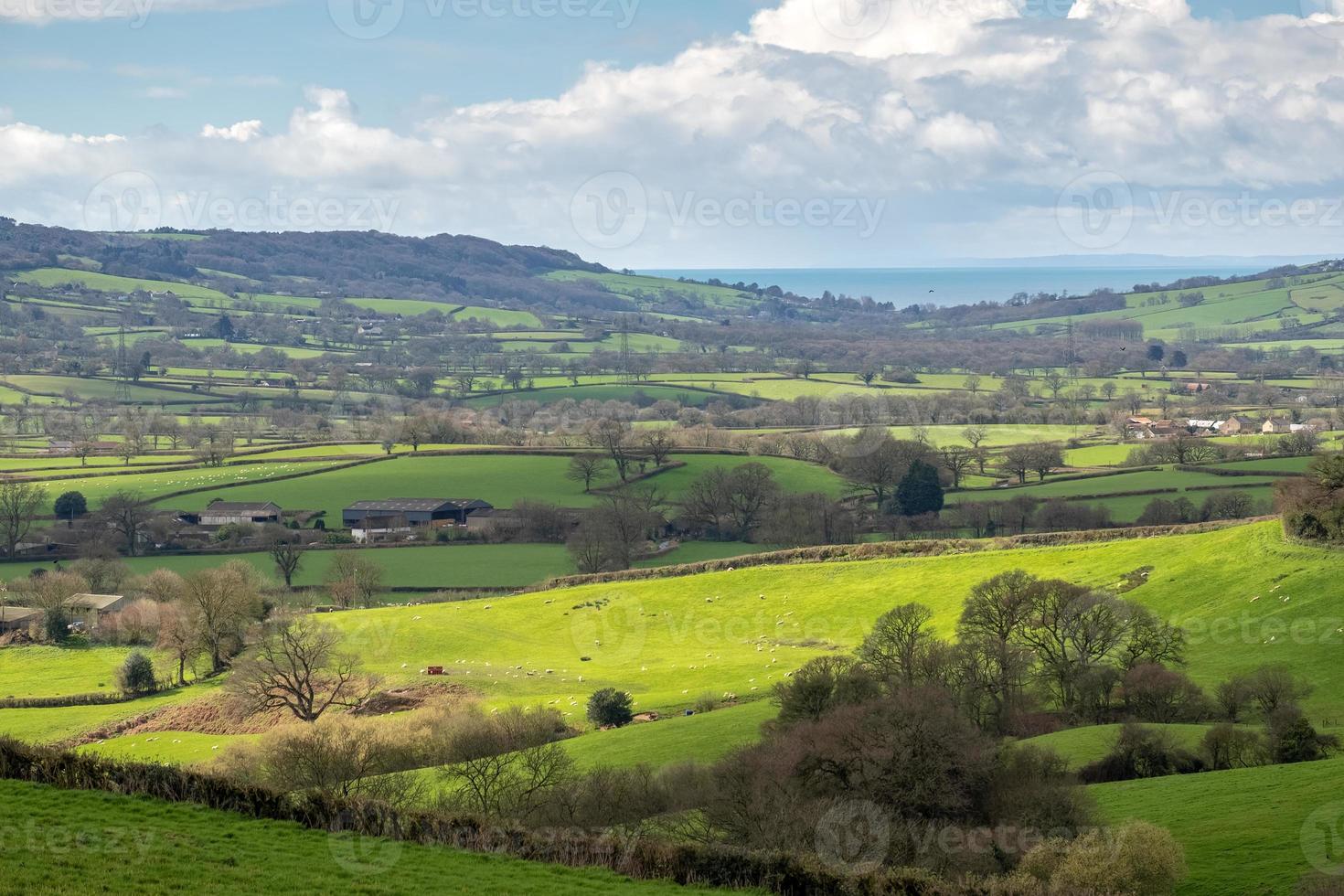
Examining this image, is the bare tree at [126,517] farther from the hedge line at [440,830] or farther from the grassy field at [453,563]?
the hedge line at [440,830]

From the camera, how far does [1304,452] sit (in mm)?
97125

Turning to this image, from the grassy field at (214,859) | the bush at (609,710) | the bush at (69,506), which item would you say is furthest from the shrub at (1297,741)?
the bush at (69,506)

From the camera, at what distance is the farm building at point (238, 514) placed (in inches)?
3588

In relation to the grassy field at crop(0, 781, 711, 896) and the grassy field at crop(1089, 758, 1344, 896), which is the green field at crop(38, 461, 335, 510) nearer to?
the grassy field at crop(0, 781, 711, 896)

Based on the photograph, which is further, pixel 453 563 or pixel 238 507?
pixel 238 507

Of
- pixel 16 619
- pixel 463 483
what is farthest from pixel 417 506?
pixel 16 619

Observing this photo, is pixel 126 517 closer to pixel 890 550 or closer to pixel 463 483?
pixel 463 483

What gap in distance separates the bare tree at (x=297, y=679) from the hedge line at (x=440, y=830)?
1006 inches

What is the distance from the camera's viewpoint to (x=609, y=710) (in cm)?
4522

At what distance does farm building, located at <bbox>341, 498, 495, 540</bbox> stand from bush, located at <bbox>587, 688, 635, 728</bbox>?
156 feet

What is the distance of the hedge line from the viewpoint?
2219 centimetres

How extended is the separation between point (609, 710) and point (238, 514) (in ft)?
179

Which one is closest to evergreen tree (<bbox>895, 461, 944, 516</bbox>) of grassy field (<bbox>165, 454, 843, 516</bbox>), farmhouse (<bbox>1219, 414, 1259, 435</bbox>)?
grassy field (<bbox>165, 454, 843, 516</bbox>)

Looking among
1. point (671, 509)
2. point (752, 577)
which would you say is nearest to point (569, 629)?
point (752, 577)
